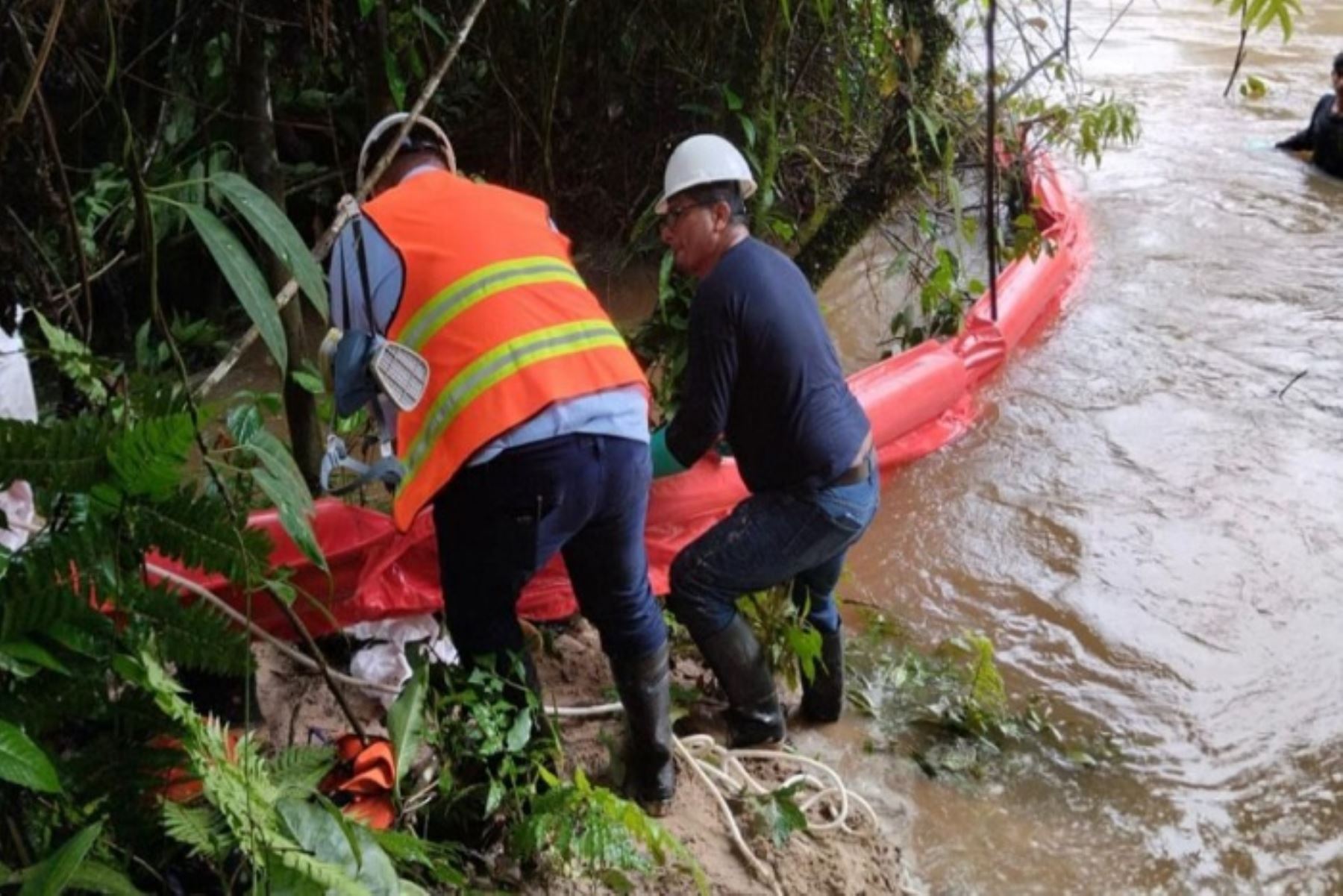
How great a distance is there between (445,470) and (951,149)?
281 cm

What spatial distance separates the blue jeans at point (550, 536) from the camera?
2.37m

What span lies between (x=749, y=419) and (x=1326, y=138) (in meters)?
6.92

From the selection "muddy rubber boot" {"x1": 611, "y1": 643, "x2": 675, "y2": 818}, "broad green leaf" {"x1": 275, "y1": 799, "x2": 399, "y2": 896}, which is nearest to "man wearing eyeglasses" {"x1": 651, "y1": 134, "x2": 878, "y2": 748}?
"muddy rubber boot" {"x1": 611, "y1": 643, "x2": 675, "y2": 818}

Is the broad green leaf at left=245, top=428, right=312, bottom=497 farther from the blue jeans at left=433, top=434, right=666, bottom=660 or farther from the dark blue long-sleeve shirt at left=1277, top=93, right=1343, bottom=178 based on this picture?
the dark blue long-sleeve shirt at left=1277, top=93, right=1343, bottom=178

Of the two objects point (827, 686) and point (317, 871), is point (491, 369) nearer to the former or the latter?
point (317, 871)

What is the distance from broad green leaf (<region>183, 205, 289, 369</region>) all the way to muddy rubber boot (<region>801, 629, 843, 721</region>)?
220 centimetres

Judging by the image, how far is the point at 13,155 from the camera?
2.19 meters

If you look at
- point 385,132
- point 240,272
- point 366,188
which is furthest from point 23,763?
point 385,132

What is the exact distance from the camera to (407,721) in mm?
2379

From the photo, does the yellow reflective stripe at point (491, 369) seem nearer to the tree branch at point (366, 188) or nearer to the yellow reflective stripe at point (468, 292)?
the yellow reflective stripe at point (468, 292)

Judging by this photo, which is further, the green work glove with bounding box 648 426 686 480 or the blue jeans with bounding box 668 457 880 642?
the green work glove with bounding box 648 426 686 480

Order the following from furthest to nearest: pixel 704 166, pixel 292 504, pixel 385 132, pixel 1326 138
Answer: pixel 1326 138 < pixel 704 166 < pixel 385 132 < pixel 292 504

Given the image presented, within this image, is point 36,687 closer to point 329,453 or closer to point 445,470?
point 445,470

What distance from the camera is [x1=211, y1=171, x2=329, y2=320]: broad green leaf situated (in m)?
1.35
